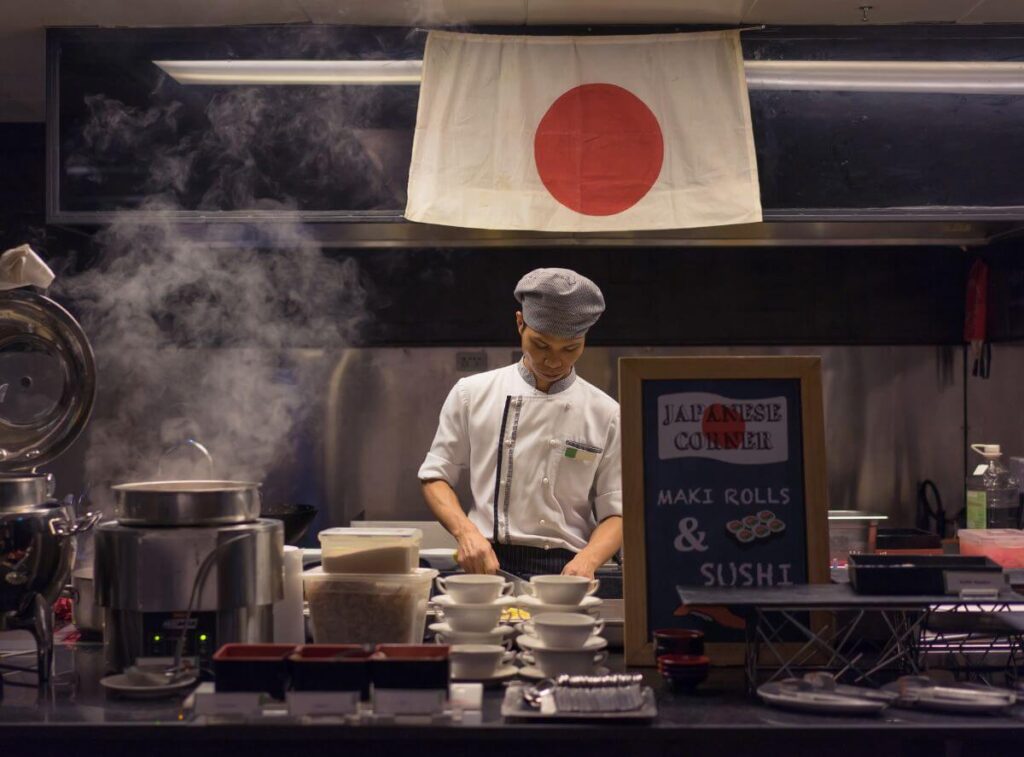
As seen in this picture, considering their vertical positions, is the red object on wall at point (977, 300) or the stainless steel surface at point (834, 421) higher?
the red object on wall at point (977, 300)

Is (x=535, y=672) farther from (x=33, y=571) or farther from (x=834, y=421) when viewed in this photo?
(x=834, y=421)

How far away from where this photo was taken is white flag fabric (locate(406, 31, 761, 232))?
3844mm

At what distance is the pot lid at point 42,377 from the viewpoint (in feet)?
8.04

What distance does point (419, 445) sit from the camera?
4973 mm

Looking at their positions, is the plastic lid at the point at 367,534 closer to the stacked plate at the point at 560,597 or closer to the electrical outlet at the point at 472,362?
the stacked plate at the point at 560,597

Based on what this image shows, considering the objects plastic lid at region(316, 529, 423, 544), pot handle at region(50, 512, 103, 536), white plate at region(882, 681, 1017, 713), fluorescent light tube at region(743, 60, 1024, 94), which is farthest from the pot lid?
fluorescent light tube at region(743, 60, 1024, 94)

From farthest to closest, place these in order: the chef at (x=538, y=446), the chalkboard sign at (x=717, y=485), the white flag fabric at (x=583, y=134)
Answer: the white flag fabric at (x=583, y=134) < the chef at (x=538, y=446) < the chalkboard sign at (x=717, y=485)

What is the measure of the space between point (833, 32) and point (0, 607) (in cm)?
353

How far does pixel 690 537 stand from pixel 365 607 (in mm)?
602

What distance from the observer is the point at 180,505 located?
6.07 feet

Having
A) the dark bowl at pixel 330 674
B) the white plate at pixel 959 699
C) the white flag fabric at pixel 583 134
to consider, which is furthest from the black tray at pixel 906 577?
the white flag fabric at pixel 583 134

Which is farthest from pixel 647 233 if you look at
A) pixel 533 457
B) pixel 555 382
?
pixel 533 457

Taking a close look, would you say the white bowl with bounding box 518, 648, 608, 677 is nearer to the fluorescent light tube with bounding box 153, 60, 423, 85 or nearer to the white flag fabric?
the white flag fabric

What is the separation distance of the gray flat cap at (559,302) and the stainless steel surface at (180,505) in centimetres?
143
